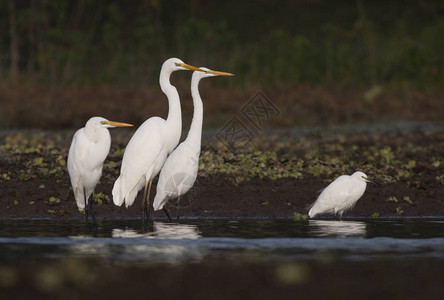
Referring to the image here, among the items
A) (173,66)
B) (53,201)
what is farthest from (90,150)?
(53,201)

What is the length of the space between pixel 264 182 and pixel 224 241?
4.56m

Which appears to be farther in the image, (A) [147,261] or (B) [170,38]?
(B) [170,38]

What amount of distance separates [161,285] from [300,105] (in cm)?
1575

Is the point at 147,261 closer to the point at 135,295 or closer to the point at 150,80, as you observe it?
the point at 135,295

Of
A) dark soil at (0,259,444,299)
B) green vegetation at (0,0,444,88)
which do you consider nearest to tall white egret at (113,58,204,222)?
dark soil at (0,259,444,299)

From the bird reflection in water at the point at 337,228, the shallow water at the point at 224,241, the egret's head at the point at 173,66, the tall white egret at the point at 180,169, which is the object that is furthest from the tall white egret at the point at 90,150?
the bird reflection in water at the point at 337,228

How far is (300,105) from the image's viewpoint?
22500 mm

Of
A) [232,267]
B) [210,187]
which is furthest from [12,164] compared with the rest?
[232,267]

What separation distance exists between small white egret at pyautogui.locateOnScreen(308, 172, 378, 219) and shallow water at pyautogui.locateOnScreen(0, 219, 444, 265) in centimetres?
21

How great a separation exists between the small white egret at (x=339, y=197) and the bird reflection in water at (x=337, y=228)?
173 mm

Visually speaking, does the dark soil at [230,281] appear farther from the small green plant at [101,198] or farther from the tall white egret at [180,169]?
the small green plant at [101,198]

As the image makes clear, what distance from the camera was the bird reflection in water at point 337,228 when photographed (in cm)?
1007

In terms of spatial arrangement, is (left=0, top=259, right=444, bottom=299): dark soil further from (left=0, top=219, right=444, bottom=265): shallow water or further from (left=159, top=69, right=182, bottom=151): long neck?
(left=159, top=69, right=182, bottom=151): long neck

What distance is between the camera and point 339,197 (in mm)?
11555
